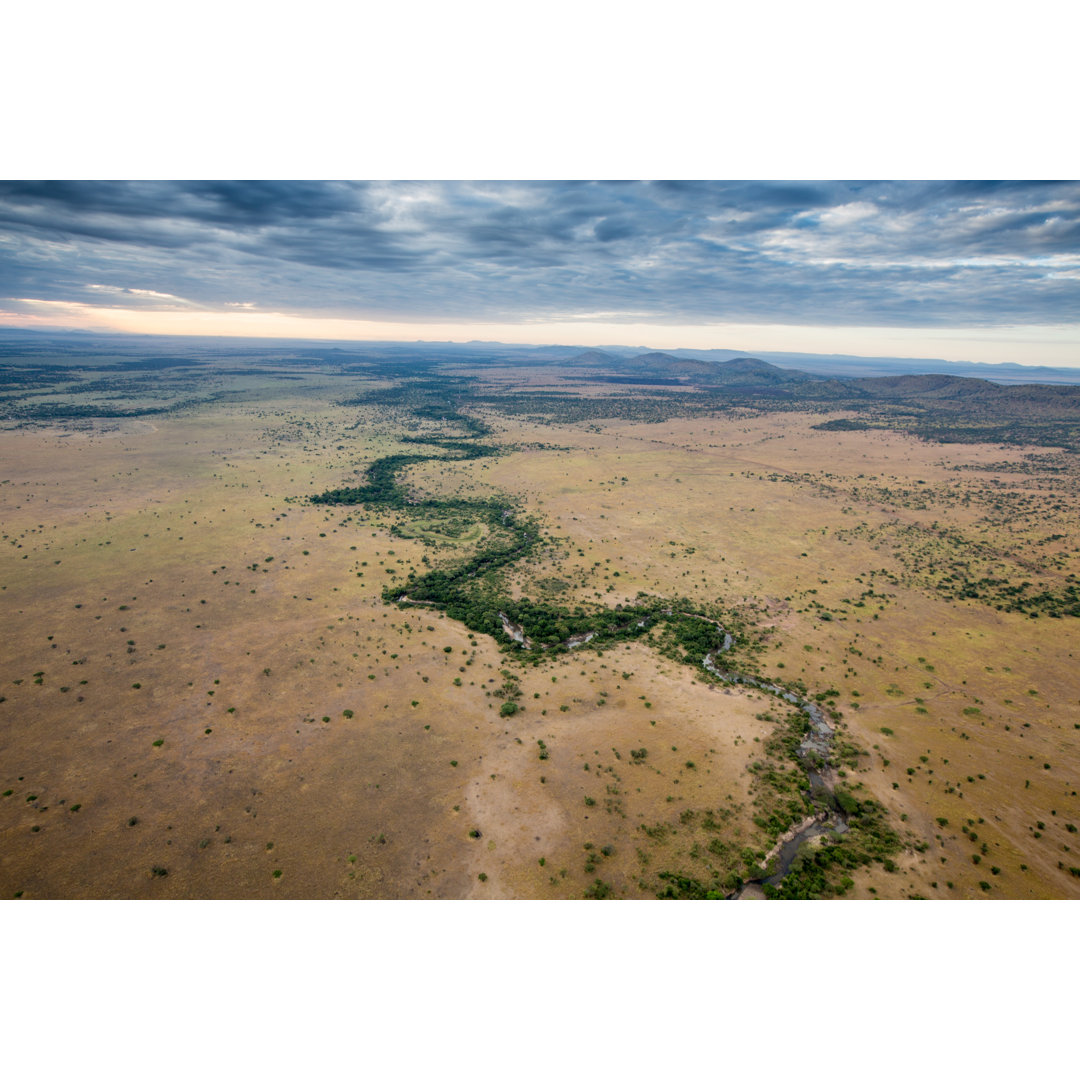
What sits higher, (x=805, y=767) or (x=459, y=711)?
(x=459, y=711)

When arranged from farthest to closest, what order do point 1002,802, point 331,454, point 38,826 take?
1. point 331,454
2. point 1002,802
3. point 38,826

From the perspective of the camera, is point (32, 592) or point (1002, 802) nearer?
point (1002, 802)

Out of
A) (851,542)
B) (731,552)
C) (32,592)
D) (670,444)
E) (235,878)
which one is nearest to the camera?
(235,878)

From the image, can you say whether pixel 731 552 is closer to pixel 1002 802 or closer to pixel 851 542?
pixel 851 542

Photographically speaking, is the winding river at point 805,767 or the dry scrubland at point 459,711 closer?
the dry scrubland at point 459,711

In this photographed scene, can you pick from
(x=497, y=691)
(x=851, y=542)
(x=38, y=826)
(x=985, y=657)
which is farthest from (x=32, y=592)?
(x=851, y=542)

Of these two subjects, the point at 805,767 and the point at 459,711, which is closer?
the point at 805,767

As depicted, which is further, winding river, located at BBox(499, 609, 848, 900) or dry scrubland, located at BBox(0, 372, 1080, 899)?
winding river, located at BBox(499, 609, 848, 900)

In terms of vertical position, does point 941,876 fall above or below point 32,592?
below
